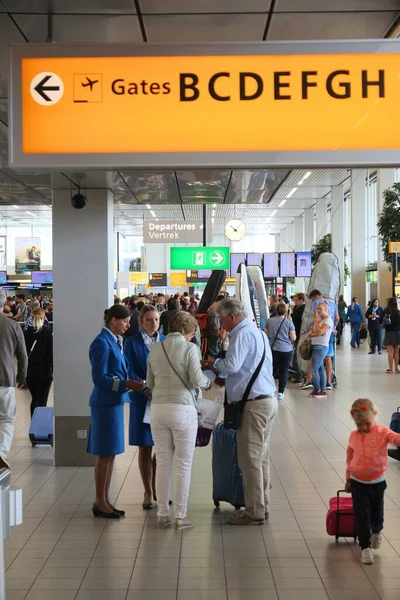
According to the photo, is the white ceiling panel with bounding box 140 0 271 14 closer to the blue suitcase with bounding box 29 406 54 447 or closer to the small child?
the small child

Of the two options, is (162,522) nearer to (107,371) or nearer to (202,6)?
(107,371)

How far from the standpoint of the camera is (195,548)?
5527 millimetres

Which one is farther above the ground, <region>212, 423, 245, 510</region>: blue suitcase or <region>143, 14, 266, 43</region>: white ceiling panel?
<region>143, 14, 266, 43</region>: white ceiling panel

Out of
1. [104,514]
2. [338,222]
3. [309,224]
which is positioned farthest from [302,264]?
[104,514]

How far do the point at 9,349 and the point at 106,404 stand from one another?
4.18 feet

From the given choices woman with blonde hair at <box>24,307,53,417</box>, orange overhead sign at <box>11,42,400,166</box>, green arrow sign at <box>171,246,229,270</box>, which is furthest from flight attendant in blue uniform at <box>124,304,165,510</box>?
green arrow sign at <box>171,246,229,270</box>

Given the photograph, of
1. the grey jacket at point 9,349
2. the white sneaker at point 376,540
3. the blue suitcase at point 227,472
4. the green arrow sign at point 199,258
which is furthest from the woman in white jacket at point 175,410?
the green arrow sign at point 199,258

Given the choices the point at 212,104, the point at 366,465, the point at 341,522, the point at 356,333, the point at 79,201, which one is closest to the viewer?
the point at 212,104

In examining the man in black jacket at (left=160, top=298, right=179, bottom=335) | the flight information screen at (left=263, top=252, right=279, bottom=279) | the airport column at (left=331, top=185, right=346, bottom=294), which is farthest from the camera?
the airport column at (left=331, top=185, right=346, bottom=294)

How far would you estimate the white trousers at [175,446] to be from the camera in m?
5.85

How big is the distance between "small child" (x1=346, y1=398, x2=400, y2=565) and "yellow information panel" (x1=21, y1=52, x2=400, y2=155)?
2.36 m

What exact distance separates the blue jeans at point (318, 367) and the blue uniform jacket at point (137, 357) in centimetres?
725

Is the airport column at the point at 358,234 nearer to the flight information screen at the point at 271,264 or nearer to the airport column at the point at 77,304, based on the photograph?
the flight information screen at the point at 271,264

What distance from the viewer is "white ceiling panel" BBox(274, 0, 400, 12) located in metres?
3.97
